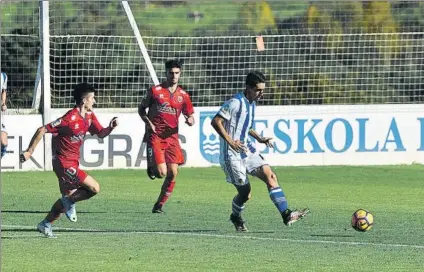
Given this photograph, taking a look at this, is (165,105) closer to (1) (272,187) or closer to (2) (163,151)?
(2) (163,151)

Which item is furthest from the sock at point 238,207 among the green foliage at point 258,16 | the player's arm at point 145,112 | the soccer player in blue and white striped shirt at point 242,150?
the green foliage at point 258,16

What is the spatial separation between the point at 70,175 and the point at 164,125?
137 inches

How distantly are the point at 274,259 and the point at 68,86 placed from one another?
13.3 m

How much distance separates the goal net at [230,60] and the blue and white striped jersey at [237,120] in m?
9.21

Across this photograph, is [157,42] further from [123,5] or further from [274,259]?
[274,259]

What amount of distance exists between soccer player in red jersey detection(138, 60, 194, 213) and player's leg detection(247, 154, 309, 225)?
2.65m

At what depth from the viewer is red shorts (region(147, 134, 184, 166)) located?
17.2 m

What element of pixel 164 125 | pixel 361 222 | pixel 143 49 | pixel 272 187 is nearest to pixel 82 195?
pixel 272 187

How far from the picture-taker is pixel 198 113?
78.8 ft

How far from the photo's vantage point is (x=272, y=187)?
14344 mm

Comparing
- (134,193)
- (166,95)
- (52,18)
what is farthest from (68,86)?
(166,95)

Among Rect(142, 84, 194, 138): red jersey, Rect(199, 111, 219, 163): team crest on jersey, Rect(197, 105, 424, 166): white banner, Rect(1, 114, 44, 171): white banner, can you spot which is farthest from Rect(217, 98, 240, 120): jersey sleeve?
Rect(197, 105, 424, 166): white banner

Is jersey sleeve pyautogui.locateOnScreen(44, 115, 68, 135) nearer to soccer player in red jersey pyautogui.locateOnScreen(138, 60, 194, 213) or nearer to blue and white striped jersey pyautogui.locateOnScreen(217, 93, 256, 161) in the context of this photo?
blue and white striped jersey pyautogui.locateOnScreen(217, 93, 256, 161)

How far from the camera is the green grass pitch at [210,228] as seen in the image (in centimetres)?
1183
